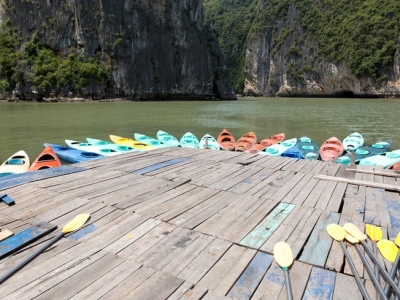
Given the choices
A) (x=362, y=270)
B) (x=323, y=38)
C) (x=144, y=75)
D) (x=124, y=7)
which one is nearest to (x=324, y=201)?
(x=362, y=270)

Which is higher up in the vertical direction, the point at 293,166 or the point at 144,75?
the point at 144,75

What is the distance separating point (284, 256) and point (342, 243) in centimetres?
63

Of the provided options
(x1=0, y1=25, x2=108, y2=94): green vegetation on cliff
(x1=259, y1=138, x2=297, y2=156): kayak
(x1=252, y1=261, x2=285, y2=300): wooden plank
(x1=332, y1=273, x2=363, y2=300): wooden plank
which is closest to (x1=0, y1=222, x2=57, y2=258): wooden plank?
(x1=252, y1=261, x2=285, y2=300): wooden plank

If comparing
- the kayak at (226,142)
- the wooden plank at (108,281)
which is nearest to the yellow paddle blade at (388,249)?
the wooden plank at (108,281)

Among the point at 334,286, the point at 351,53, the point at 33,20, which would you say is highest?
the point at 33,20

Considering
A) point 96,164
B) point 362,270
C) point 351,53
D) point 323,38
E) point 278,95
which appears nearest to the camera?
point 362,270

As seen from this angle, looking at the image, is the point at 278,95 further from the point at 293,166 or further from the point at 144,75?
the point at 293,166

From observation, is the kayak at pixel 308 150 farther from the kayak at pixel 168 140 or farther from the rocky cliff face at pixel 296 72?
the rocky cliff face at pixel 296 72

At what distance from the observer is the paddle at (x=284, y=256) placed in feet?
7.65

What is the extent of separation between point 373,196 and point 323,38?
7726cm

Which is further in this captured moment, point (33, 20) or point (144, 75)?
point (144, 75)

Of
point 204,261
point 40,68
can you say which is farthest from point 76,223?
point 40,68

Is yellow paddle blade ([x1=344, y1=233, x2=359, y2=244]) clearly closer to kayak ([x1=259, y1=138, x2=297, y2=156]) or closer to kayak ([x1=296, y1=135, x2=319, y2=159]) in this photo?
kayak ([x1=259, y1=138, x2=297, y2=156])

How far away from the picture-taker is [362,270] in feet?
7.90
